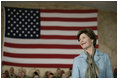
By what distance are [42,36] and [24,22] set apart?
56cm

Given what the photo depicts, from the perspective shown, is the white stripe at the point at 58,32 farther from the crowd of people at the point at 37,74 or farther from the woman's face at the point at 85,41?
the woman's face at the point at 85,41

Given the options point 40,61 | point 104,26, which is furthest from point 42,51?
point 104,26

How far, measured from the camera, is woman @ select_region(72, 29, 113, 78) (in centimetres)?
266

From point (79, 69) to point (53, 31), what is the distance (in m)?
4.81

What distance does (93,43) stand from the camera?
281 cm

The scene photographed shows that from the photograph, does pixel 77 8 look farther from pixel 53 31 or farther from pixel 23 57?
pixel 23 57

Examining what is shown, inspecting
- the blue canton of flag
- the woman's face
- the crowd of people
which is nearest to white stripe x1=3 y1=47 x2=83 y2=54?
the blue canton of flag

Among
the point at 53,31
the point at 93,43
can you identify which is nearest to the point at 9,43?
the point at 53,31

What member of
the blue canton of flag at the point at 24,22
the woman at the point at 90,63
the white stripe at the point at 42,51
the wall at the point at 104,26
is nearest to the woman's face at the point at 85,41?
the woman at the point at 90,63

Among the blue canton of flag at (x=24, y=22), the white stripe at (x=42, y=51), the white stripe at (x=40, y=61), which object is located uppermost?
the blue canton of flag at (x=24, y=22)

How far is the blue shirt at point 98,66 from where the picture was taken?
2658mm

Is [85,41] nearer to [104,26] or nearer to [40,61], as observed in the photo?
[40,61]

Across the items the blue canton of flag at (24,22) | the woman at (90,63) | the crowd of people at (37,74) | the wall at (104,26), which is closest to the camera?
the woman at (90,63)

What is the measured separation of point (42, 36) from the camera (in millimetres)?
7488
